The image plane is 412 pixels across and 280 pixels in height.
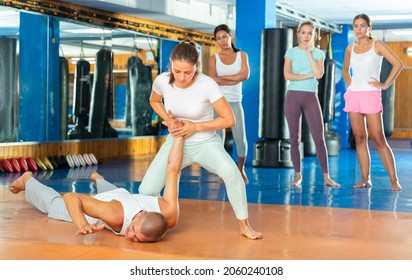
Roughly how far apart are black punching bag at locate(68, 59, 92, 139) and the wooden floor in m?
5.08

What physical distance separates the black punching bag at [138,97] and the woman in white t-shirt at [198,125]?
23.9ft

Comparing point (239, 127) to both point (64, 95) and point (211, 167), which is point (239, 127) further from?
point (64, 95)

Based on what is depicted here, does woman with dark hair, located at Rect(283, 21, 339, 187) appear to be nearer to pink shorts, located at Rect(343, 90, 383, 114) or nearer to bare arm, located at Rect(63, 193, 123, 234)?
pink shorts, located at Rect(343, 90, 383, 114)

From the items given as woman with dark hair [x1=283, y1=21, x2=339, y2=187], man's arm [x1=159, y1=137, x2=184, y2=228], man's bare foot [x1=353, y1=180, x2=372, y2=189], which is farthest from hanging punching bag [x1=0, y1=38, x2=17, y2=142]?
man's arm [x1=159, y1=137, x2=184, y2=228]

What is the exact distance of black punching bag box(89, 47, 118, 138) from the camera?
35.2 feet

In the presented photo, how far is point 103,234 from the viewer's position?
4242 millimetres

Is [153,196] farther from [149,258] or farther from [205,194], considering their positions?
[205,194]

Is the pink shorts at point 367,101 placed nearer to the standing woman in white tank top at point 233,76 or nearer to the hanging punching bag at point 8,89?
the standing woman in white tank top at point 233,76

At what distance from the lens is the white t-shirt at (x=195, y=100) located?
13.7ft

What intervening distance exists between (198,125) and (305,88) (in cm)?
284

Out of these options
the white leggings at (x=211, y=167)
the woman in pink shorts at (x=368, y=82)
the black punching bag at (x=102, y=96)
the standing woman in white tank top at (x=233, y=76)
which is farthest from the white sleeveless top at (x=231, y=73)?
the black punching bag at (x=102, y=96)

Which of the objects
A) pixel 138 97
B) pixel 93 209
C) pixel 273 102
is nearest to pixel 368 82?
pixel 273 102
